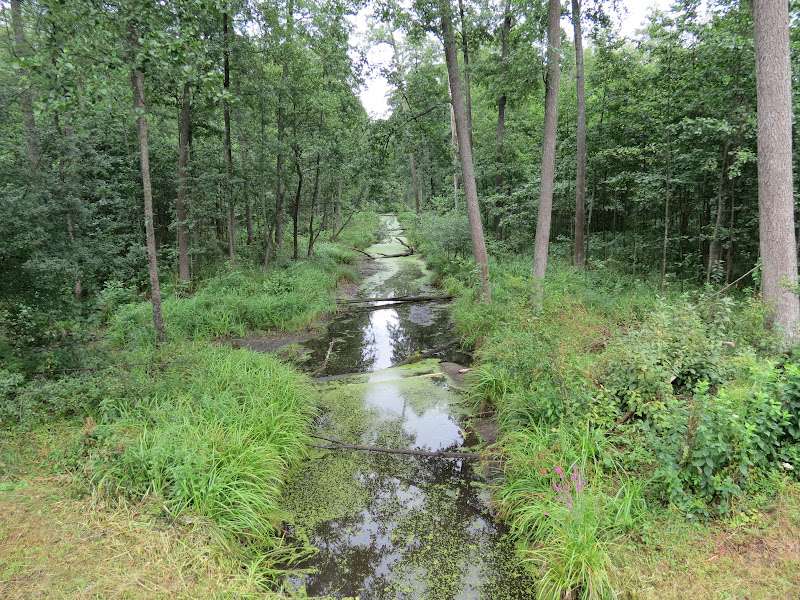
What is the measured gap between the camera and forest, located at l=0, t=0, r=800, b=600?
325 centimetres

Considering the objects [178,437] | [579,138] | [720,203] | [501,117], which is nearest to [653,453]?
[178,437]

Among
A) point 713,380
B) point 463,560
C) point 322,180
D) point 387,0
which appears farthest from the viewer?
point 322,180

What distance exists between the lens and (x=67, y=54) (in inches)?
163

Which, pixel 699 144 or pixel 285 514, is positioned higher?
pixel 699 144

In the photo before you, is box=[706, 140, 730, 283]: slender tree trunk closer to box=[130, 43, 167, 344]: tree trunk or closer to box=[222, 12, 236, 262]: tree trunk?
box=[130, 43, 167, 344]: tree trunk

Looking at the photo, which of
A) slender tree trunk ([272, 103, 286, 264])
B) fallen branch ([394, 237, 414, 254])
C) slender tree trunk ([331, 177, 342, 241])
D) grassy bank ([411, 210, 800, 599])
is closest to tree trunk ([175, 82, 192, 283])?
slender tree trunk ([272, 103, 286, 264])

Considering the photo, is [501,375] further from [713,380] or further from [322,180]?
[322,180]

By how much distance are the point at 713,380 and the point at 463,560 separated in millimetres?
3187

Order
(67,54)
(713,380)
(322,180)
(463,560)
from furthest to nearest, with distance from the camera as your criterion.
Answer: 1. (322,180)
2. (713,380)
3. (67,54)
4. (463,560)

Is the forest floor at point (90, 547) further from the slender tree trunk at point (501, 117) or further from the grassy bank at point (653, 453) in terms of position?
the slender tree trunk at point (501, 117)

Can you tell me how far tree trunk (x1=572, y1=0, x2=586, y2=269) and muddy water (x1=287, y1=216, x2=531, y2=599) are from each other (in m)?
6.28

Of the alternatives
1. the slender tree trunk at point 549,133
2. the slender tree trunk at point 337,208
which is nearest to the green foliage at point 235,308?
the slender tree trunk at point 549,133

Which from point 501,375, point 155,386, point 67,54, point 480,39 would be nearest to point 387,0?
point 480,39

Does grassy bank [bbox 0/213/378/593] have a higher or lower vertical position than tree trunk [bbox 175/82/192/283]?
lower
